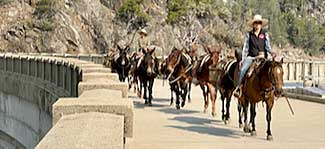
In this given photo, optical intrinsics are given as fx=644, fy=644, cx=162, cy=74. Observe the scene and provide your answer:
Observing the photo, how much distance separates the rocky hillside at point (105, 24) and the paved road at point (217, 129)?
55695mm

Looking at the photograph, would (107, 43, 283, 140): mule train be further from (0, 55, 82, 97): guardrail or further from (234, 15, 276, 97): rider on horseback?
(0, 55, 82, 97): guardrail

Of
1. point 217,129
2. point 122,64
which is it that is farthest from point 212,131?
point 122,64

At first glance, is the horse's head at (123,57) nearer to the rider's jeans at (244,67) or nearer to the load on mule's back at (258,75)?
the load on mule's back at (258,75)

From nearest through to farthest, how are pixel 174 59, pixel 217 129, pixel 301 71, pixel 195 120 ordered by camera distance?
1. pixel 217 129
2. pixel 195 120
3. pixel 174 59
4. pixel 301 71

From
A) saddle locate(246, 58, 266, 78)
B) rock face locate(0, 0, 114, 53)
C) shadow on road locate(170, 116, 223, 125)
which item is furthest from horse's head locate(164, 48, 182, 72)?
rock face locate(0, 0, 114, 53)

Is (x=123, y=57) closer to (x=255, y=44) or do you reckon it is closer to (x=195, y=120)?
(x=195, y=120)

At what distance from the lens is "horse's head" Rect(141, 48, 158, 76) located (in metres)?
21.1

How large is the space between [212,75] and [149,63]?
461 centimetres

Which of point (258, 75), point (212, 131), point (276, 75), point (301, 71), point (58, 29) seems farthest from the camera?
point (58, 29)

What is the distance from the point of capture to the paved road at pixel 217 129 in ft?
37.2

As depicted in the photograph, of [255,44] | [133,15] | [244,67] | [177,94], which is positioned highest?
[133,15]

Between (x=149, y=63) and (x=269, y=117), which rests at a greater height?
(x=149, y=63)

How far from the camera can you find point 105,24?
8594 centimetres

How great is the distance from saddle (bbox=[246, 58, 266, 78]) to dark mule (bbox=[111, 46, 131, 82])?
13.8 meters
